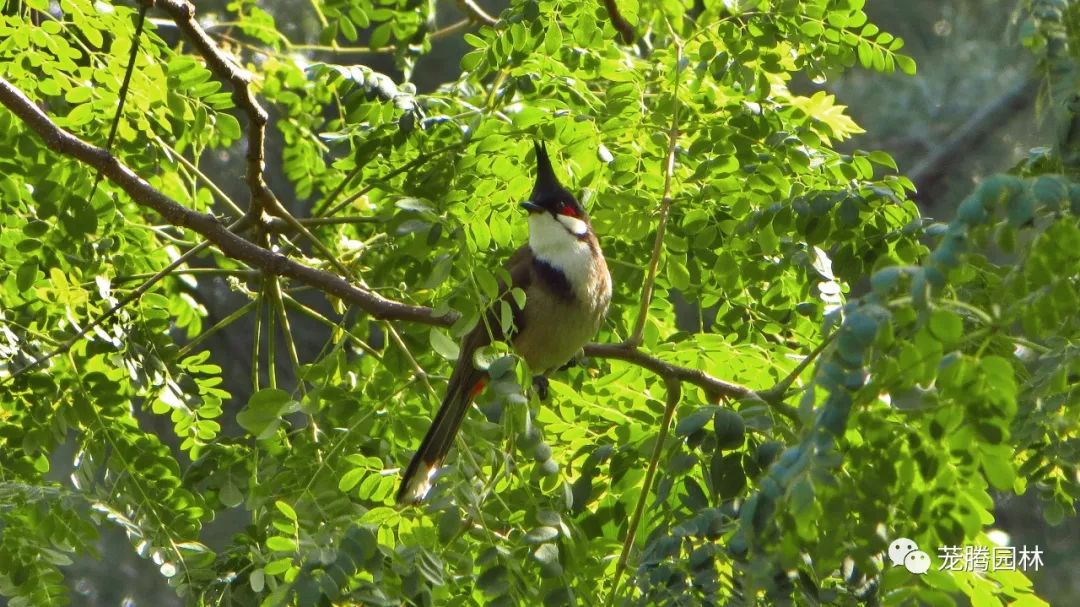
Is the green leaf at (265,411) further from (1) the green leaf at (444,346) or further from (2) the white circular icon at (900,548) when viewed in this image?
(2) the white circular icon at (900,548)

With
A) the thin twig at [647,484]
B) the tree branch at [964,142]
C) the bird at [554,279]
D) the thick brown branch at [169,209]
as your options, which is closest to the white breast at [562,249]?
the bird at [554,279]

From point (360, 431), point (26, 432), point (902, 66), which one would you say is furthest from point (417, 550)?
point (902, 66)

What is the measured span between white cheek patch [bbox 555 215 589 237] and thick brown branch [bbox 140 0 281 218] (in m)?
0.62

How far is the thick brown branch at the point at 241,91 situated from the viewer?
253 cm

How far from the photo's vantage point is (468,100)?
3129mm

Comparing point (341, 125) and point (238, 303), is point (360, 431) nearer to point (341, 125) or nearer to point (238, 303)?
point (341, 125)

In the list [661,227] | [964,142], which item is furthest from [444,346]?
[964,142]

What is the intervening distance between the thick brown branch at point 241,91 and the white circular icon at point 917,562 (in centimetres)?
161

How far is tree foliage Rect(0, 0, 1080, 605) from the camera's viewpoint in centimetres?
172

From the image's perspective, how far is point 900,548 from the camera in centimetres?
164

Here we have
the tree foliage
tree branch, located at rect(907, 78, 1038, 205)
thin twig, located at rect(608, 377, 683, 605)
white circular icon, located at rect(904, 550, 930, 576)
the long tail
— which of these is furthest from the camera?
tree branch, located at rect(907, 78, 1038, 205)

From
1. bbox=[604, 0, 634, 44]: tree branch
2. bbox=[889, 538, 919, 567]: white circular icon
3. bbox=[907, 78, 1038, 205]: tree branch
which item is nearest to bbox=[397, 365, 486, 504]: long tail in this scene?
bbox=[889, 538, 919, 567]: white circular icon

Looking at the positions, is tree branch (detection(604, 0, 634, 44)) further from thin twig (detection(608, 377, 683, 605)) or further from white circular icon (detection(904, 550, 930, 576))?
white circular icon (detection(904, 550, 930, 576))

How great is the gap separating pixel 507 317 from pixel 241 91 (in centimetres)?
106
